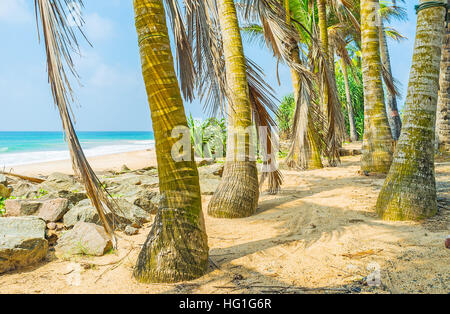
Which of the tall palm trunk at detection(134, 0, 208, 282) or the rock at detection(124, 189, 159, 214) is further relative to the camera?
the rock at detection(124, 189, 159, 214)

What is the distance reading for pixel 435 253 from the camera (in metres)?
2.45

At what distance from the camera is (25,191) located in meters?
5.32

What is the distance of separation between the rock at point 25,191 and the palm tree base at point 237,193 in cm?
306

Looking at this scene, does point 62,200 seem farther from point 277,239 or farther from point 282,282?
point 282,282

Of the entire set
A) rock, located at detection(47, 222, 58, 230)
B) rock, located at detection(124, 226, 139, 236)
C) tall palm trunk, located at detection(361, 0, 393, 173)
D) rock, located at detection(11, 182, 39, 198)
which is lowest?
rock, located at detection(124, 226, 139, 236)

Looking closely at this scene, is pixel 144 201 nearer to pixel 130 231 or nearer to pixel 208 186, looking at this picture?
pixel 130 231

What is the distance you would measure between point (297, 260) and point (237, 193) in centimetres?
161

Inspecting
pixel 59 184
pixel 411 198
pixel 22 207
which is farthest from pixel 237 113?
pixel 59 184

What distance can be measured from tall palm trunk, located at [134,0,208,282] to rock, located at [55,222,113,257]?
2.67ft

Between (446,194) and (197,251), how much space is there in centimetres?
343

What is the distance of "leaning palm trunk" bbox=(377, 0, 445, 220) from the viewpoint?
3.23 meters

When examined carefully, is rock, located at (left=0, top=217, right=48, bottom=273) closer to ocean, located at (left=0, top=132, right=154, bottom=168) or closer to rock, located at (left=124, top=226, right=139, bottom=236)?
rock, located at (left=124, top=226, right=139, bottom=236)

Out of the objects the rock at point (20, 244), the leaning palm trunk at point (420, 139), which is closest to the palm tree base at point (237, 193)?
the leaning palm trunk at point (420, 139)

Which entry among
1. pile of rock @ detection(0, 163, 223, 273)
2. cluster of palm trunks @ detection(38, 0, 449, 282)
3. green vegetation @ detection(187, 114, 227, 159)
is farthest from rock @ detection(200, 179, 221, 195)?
green vegetation @ detection(187, 114, 227, 159)
